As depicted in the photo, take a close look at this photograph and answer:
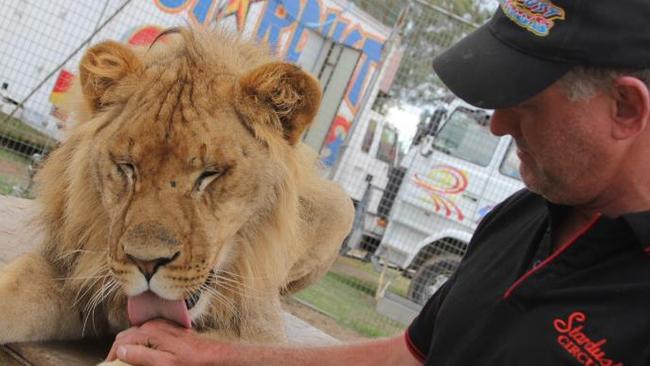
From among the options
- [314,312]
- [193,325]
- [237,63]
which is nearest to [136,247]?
[193,325]

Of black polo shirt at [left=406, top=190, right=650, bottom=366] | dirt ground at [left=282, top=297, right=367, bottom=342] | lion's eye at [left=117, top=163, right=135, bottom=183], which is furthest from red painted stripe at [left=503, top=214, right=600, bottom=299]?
dirt ground at [left=282, top=297, right=367, bottom=342]

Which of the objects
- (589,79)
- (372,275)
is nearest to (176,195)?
(589,79)

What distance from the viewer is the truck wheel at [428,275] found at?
10.5 m

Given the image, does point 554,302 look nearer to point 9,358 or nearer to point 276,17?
point 9,358

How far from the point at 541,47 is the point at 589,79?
13 cm

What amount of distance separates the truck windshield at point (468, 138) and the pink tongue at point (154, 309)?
8387mm

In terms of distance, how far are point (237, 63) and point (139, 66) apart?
14.7 inches

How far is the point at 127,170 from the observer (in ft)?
7.64

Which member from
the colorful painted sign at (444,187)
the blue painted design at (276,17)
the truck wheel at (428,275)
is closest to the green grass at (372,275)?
the truck wheel at (428,275)

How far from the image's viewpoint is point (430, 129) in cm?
1076

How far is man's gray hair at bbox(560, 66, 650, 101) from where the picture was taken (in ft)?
5.77

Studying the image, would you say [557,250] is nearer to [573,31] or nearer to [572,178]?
[572,178]

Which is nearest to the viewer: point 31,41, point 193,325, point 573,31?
point 573,31

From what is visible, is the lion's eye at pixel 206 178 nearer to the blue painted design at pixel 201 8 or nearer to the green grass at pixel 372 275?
the blue painted design at pixel 201 8
